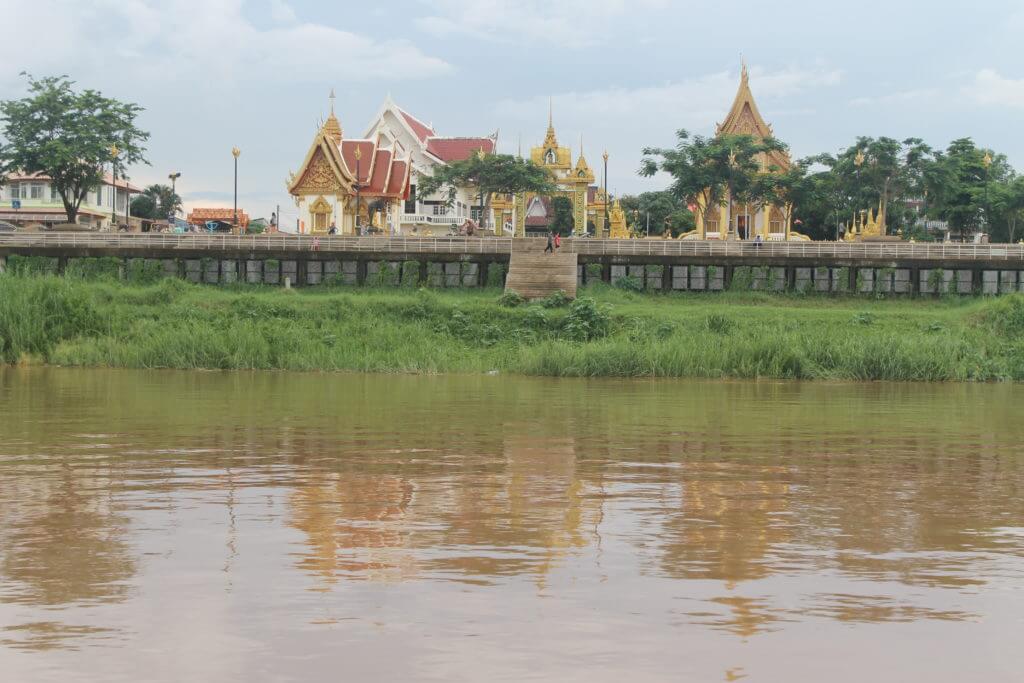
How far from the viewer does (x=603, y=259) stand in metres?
47.1

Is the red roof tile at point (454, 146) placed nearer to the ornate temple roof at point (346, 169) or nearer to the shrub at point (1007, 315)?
the ornate temple roof at point (346, 169)

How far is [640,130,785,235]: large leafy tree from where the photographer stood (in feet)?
193

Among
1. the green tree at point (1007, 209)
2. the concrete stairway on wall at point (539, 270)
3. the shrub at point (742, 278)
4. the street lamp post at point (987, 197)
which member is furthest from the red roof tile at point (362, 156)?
the green tree at point (1007, 209)

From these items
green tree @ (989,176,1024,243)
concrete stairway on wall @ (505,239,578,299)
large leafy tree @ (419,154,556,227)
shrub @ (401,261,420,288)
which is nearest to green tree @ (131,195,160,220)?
large leafy tree @ (419,154,556,227)

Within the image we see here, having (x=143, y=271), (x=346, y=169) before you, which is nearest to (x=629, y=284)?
(x=143, y=271)

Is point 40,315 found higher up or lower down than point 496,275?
lower down

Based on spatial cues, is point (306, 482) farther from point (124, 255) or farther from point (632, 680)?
point (124, 255)

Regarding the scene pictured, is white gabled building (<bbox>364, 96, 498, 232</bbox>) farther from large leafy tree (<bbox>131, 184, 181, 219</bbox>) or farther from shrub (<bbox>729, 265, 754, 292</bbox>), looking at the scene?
shrub (<bbox>729, 265, 754, 292</bbox>)

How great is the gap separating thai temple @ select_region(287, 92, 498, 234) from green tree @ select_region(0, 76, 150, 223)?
423 inches

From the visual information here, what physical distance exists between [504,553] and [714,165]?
51.7 metres

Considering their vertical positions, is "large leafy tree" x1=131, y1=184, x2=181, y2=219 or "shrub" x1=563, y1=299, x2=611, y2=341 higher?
"large leafy tree" x1=131, y1=184, x2=181, y2=219

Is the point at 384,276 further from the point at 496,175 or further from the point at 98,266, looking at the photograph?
the point at 496,175

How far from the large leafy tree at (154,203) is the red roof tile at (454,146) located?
19.3 meters

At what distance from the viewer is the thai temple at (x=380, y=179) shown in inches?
2660
